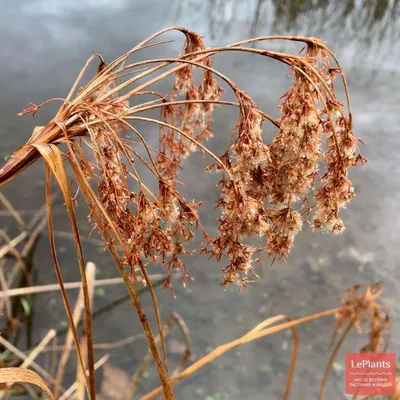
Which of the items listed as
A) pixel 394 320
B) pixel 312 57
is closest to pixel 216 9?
pixel 394 320

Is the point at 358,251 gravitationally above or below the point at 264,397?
above

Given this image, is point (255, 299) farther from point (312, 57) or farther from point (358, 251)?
point (312, 57)

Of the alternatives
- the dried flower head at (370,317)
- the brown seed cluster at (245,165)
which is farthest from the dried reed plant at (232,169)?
the dried flower head at (370,317)

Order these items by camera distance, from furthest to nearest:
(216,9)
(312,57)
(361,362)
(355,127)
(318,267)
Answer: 1. (216,9)
2. (355,127)
3. (318,267)
4. (361,362)
5. (312,57)

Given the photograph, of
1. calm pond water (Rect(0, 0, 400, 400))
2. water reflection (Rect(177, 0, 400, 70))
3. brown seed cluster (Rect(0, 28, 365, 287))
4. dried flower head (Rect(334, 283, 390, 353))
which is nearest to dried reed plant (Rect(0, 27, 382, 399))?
brown seed cluster (Rect(0, 28, 365, 287))

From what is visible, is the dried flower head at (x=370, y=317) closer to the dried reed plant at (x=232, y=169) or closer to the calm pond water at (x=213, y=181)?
the calm pond water at (x=213, y=181)
